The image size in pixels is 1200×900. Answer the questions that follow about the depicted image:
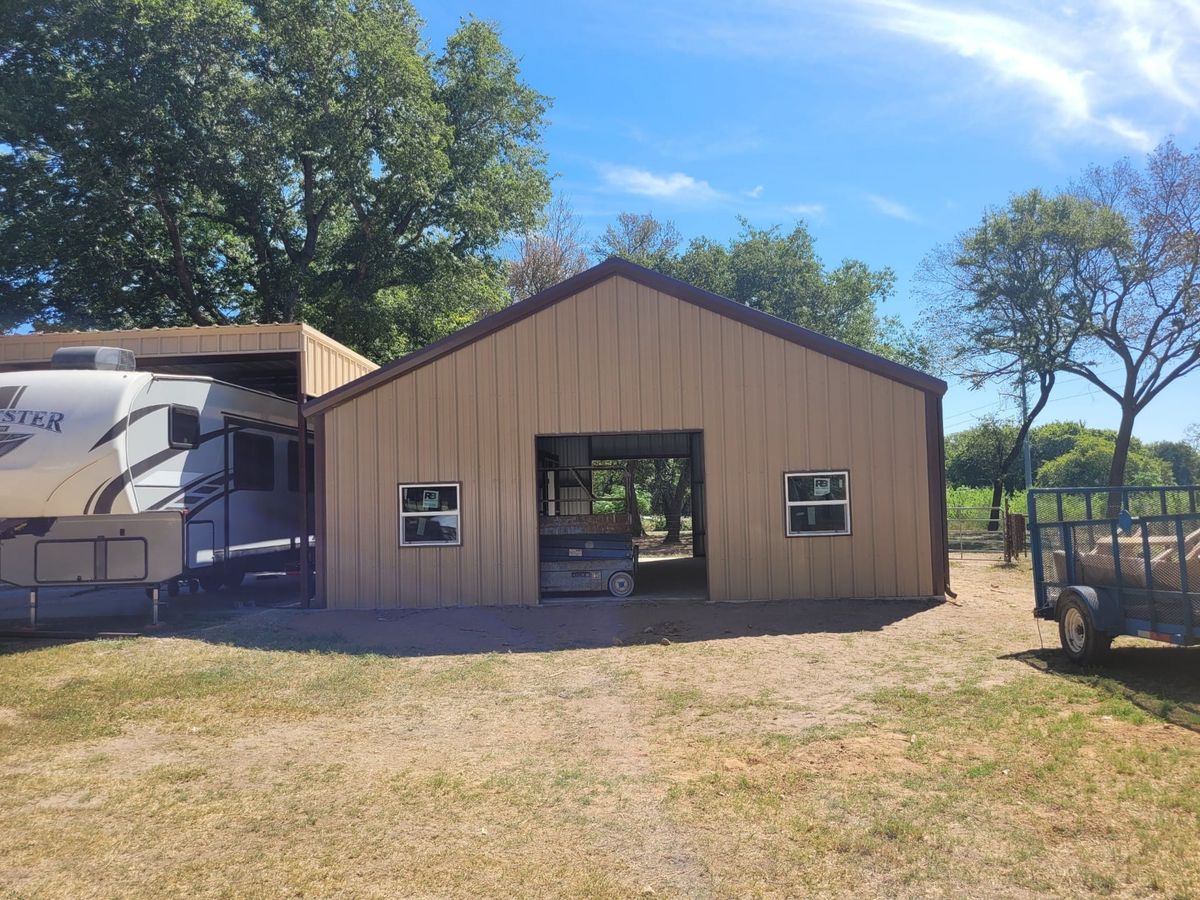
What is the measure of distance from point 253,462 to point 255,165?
42.3ft

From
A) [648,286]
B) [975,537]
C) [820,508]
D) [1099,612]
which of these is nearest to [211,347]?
[648,286]

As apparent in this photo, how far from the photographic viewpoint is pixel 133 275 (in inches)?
976

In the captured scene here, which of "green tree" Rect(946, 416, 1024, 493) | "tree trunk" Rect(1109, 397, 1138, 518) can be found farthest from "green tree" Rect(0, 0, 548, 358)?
"green tree" Rect(946, 416, 1024, 493)

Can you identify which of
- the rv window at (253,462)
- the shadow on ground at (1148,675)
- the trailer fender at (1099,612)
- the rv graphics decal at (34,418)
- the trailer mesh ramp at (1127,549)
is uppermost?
the rv graphics decal at (34,418)

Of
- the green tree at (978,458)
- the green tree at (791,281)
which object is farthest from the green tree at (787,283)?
the green tree at (978,458)

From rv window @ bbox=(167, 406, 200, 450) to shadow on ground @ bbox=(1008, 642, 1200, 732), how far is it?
36.3 feet

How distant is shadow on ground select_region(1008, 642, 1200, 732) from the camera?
21.7 ft

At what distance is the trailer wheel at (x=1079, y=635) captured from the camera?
8016 mm

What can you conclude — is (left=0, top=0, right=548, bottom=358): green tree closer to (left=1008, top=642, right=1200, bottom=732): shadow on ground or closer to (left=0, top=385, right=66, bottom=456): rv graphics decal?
(left=0, top=385, right=66, bottom=456): rv graphics decal

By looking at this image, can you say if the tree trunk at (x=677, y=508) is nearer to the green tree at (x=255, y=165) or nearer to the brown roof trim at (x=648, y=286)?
the green tree at (x=255, y=165)

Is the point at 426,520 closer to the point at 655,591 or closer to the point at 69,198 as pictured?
the point at 655,591

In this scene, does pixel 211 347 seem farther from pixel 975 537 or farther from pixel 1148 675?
pixel 975 537

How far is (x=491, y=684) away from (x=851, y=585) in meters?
6.71

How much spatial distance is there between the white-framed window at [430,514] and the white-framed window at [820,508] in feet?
16.9
